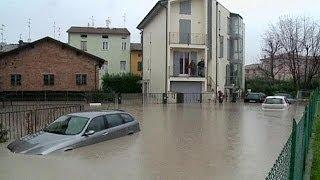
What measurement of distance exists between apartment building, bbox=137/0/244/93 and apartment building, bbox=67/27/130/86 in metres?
23.5

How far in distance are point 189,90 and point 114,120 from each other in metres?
31.9

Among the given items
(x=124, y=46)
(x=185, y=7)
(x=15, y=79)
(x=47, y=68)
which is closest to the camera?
(x=15, y=79)

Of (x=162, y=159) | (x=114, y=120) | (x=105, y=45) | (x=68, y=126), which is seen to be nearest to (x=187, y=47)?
(x=105, y=45)

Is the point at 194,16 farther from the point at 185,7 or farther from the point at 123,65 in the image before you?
the point at 123,65

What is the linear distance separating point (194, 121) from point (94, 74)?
23.2 metres

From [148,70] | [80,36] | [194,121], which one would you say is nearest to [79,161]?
[194,121]

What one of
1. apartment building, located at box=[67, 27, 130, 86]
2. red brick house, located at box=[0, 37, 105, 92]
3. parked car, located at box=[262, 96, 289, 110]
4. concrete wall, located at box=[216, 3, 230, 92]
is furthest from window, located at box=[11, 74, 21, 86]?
apartment building, located at box=[67, 27, 130, 86]

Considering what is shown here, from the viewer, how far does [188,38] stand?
48.5m

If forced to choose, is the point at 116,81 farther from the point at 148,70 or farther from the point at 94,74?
the point at 94,74

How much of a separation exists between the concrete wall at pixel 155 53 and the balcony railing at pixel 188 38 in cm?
144

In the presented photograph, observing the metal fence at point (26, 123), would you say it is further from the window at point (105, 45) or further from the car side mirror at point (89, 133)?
the window at point (105, 45)

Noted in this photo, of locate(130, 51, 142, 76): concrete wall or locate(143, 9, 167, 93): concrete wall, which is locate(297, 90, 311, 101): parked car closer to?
locate(143, 9, 167, 93): concrete wall

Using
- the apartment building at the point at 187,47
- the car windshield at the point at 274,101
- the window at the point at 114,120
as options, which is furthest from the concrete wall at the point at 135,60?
the window at the point at 114,120

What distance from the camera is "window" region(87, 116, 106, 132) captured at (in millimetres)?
15500
